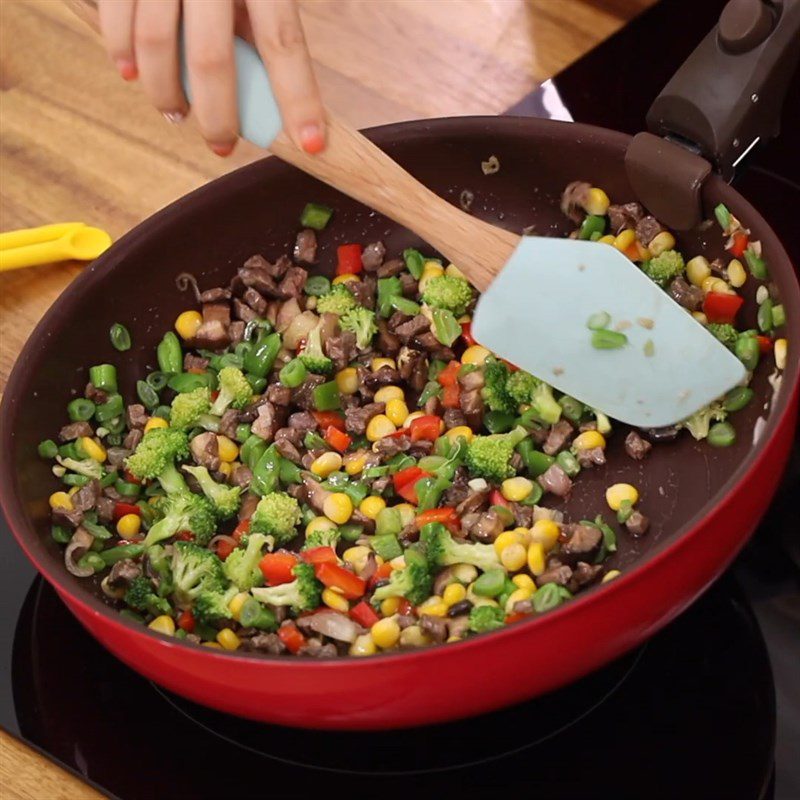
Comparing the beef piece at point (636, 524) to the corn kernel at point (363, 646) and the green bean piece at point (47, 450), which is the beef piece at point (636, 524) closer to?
the corn kernel at point (363, 646)

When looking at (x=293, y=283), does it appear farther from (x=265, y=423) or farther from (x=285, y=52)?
(x=285, y=52)

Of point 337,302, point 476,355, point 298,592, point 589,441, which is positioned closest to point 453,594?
point 298,592

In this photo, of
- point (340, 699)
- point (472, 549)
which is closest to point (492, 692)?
point (340, 699)

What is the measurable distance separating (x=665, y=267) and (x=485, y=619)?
1.71ft

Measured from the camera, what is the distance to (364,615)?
130 centimetres

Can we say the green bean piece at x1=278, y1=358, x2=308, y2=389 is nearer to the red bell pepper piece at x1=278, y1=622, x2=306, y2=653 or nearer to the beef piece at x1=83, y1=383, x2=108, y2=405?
the beef piece at x1=83, y1=383, x2=108, y2=405

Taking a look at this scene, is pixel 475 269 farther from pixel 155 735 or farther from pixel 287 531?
pixel 155 735

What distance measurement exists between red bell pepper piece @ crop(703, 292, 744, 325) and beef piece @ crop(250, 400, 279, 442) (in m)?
0.55

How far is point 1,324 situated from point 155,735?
2.40 ft

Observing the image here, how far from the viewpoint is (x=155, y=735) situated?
127cm

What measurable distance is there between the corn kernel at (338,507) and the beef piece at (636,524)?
322 mm

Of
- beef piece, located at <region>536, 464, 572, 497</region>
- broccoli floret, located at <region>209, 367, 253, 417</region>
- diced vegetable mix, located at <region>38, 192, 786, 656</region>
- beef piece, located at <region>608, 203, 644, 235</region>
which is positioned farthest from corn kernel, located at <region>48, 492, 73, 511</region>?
beef piece, located at <region>608, 203, 644, 235</region>

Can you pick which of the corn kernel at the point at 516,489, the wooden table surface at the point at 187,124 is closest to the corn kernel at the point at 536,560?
the corn kernel at the point at 516,489

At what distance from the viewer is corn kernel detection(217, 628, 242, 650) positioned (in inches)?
50.9
